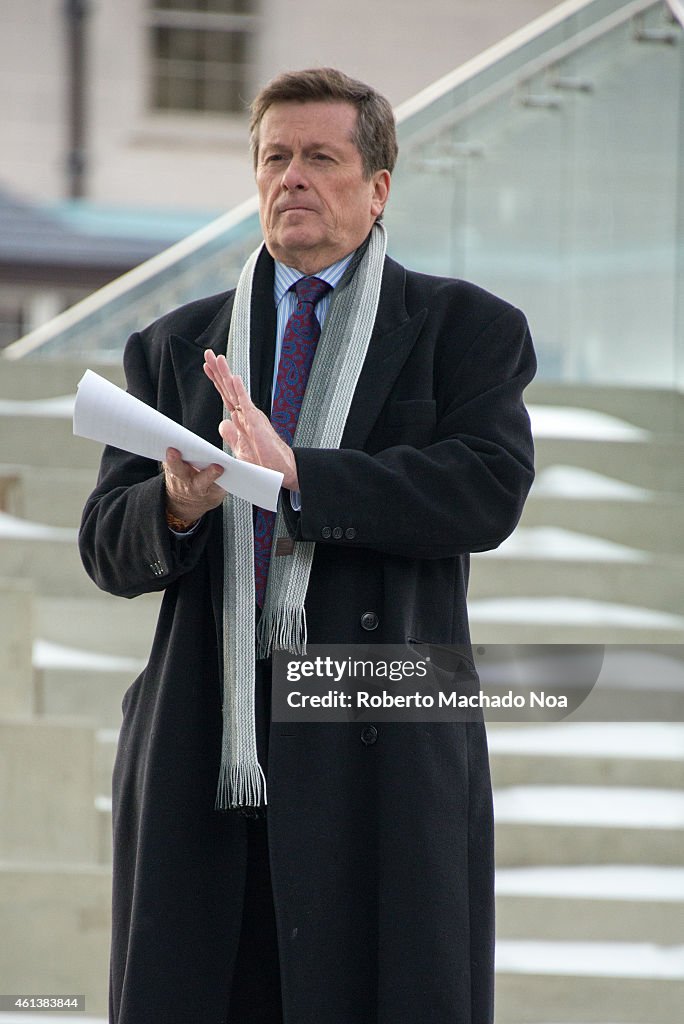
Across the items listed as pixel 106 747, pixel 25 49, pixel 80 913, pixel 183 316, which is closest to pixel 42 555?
pixel 106 747

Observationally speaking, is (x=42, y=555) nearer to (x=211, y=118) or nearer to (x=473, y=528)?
(x=473, y=528)

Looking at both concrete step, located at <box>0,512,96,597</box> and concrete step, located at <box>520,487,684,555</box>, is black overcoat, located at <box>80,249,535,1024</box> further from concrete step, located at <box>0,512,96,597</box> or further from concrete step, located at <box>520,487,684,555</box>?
concrete step, located at <box>520,487,684,555</box>

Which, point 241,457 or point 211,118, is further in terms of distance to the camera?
point 211,118

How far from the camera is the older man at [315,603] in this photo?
161cm

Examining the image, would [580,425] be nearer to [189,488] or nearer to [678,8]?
[678,8]

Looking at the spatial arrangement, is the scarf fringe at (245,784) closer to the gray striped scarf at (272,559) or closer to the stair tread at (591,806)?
the gray striped scarf at (272,559)

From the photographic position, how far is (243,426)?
158 cm

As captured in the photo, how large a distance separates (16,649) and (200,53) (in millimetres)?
8251

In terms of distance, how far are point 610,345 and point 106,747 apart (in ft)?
8.27

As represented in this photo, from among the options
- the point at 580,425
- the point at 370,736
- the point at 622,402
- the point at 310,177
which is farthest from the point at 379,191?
the point at 622,402

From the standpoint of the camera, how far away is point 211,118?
10.4 metres

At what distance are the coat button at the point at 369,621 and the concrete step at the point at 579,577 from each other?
1.83 metres

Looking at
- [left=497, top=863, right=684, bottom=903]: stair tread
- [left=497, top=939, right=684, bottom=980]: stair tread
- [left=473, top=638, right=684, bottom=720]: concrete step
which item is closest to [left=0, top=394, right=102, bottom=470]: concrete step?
[left=473, top=638, right=684, bottom=720]: concrete step

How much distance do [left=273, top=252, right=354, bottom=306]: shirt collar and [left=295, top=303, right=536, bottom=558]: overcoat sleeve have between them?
0.14 m
